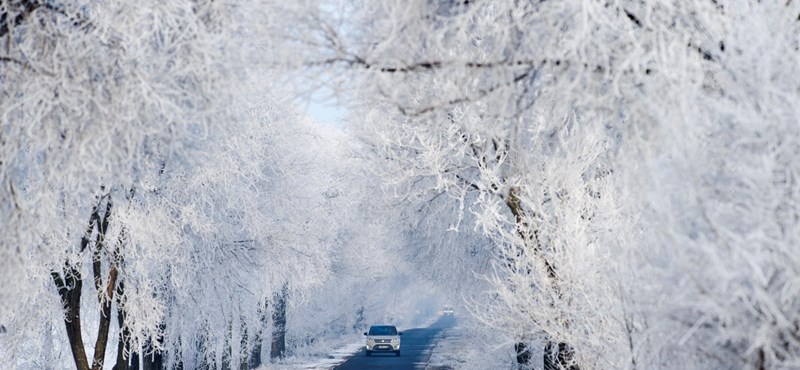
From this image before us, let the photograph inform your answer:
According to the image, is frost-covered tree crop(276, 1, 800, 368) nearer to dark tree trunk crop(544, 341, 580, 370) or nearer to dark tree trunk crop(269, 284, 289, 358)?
dark tree trunk crop(544, 341, 580, 370)

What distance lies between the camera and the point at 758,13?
5.03 meters

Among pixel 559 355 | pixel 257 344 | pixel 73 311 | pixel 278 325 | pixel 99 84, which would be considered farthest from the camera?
pixel 278 325

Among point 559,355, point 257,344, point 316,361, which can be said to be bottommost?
point 316,361

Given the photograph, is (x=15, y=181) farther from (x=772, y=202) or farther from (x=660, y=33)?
(x=772, y=202)

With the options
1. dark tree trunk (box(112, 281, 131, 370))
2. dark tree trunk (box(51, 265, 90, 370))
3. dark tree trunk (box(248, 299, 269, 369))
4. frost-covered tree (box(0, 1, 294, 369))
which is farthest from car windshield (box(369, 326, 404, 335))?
frost-covered tree (box(0, 1, 294, 369))

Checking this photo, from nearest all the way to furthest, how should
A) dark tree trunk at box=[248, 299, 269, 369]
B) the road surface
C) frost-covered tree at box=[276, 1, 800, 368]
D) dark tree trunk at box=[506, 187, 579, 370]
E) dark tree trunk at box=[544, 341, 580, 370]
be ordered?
frost-covered tree at box=[276, 1, 800, 368]
dark tree trunk at box=[506, 187, 579, 370]
dark tree trunk at box=[544, 341, 580, 370]
dark tree trunk at box=[248, 299, 269, 369]
the road surface

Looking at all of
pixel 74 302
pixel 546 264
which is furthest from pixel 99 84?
pixel 74 302

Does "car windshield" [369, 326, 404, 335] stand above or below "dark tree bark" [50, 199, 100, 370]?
below

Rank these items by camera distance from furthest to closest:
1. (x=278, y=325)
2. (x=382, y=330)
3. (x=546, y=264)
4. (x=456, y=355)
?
1. (x=382, y=330)
2. (x=456, y=355)
3. (x=278, y=325)
4. (x=546, y=264)

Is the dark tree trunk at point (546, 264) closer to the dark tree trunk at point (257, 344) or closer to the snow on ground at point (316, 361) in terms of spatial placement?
the dark tree trunk at point (257, 344)

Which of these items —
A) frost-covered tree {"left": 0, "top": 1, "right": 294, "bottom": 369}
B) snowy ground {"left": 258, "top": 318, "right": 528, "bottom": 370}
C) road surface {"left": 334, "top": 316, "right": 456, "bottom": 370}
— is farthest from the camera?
road surface {"left": 334, "top": 316, "right": 456, "bottom": 370}

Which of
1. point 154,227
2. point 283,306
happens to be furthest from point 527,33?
point 283,306

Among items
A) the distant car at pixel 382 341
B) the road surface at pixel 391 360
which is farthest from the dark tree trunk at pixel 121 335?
the distant car at pixel 382 341

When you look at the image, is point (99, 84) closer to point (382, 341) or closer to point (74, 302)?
point (74, 302)
